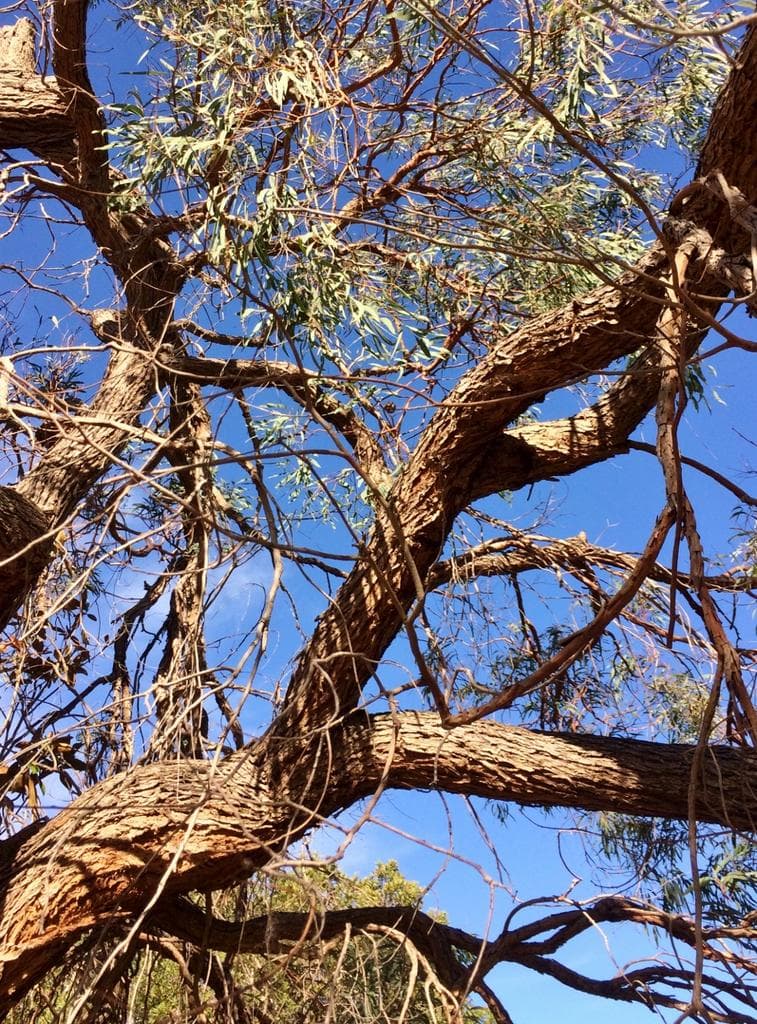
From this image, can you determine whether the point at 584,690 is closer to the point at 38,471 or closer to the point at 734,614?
the point at 734,614

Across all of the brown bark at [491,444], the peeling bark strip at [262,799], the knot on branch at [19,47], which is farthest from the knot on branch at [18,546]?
the knot on branch at [19,47]

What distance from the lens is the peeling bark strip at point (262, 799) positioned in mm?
2631

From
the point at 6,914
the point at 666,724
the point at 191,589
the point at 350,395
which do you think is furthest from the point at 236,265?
the point at 666,724

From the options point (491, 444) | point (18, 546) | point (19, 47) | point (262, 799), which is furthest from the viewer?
point (19, 47)

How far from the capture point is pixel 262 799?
2.84m

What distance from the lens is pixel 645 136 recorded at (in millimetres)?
4117

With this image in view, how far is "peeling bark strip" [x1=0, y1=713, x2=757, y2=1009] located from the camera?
2.63 meters

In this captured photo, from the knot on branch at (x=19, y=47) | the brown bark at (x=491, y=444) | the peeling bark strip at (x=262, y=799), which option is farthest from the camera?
the knot on branch at (x=19, y=47)

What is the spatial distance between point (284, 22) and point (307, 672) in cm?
214

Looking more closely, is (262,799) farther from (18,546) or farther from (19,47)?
(19,47)

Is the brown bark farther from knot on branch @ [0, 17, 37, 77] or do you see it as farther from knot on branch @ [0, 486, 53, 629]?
knot on branch @ [0, 17, 37, 77]

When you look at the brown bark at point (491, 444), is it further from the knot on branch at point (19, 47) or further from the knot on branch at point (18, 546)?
the knot on branch at point (19, 47)

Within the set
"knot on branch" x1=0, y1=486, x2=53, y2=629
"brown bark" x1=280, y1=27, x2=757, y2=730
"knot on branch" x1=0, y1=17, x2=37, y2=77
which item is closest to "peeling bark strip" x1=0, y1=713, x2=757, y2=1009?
"brown bark" x1=280, y1=27, x2=757, y2=730

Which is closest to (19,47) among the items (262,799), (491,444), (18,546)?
(18,546)
